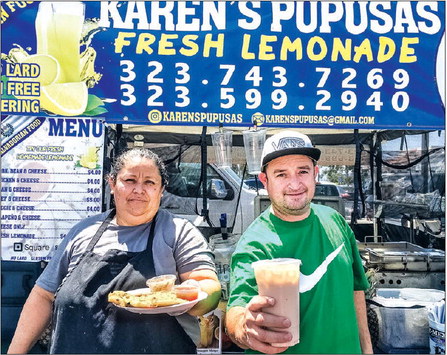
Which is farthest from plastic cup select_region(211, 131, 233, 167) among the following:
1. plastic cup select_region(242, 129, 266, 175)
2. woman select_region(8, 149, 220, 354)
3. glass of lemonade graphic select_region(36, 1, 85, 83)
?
glass of lemonade graphic select_region(36, 1, 85, 83)

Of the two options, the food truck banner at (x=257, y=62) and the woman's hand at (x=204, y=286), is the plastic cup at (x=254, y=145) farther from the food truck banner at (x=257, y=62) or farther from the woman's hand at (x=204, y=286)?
the woman's hand at (x=204, y=286)

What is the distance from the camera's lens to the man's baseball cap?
7.22 ft

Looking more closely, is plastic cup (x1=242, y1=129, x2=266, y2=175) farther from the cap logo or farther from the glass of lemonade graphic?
the glass of lemonade graphic

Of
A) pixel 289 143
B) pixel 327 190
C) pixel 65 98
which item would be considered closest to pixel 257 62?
pixel 289 143

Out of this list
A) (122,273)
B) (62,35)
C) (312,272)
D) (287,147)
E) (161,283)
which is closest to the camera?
(312,272)

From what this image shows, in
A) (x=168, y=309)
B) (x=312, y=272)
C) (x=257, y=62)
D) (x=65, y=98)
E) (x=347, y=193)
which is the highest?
(x=257, y=62)

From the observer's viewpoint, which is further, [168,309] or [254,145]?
[254,145]

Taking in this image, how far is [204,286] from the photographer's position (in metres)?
2.41

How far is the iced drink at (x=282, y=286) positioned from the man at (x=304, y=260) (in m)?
0.05

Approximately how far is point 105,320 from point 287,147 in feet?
4.89

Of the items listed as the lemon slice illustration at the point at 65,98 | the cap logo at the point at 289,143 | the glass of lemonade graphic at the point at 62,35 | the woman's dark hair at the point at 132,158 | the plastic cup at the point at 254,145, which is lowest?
the woman's dark hair at the point at 132,158

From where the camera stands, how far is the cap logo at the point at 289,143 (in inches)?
87.1

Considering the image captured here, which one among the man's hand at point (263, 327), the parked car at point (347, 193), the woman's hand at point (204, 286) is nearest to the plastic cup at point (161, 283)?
the woman's hand at point (204, 286)

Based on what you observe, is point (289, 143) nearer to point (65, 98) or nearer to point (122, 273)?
point (122, 273)
